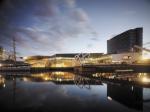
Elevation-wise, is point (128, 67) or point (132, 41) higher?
point (132, 41)

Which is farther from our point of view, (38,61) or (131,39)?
(131,39)

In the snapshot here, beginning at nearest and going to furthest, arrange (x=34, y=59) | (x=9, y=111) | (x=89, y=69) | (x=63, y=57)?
(x=9, y=111) < (x=89, y=69) < (x=63, y=57) < (x=34, y=59)

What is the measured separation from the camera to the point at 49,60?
105 metres

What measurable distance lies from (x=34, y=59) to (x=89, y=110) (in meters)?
113

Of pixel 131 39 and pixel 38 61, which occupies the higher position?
pixel 131 39

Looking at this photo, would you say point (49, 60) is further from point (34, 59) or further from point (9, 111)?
point (9, 111)

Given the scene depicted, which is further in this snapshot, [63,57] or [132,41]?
[132,41]

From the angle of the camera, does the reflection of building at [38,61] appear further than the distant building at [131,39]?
No

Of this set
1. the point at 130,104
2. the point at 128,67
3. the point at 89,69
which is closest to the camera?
the point at 130,104

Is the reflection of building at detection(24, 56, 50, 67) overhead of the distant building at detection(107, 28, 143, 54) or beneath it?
beneath

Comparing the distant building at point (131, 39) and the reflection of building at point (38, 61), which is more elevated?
the distant building at point (131, 39)

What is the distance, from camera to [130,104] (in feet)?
36.8

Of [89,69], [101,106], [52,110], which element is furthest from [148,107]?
[89,69]

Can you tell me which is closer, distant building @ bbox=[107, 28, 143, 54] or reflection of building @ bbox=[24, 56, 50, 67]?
reflection of building @ bbox=[24, 56, 50, 67]
